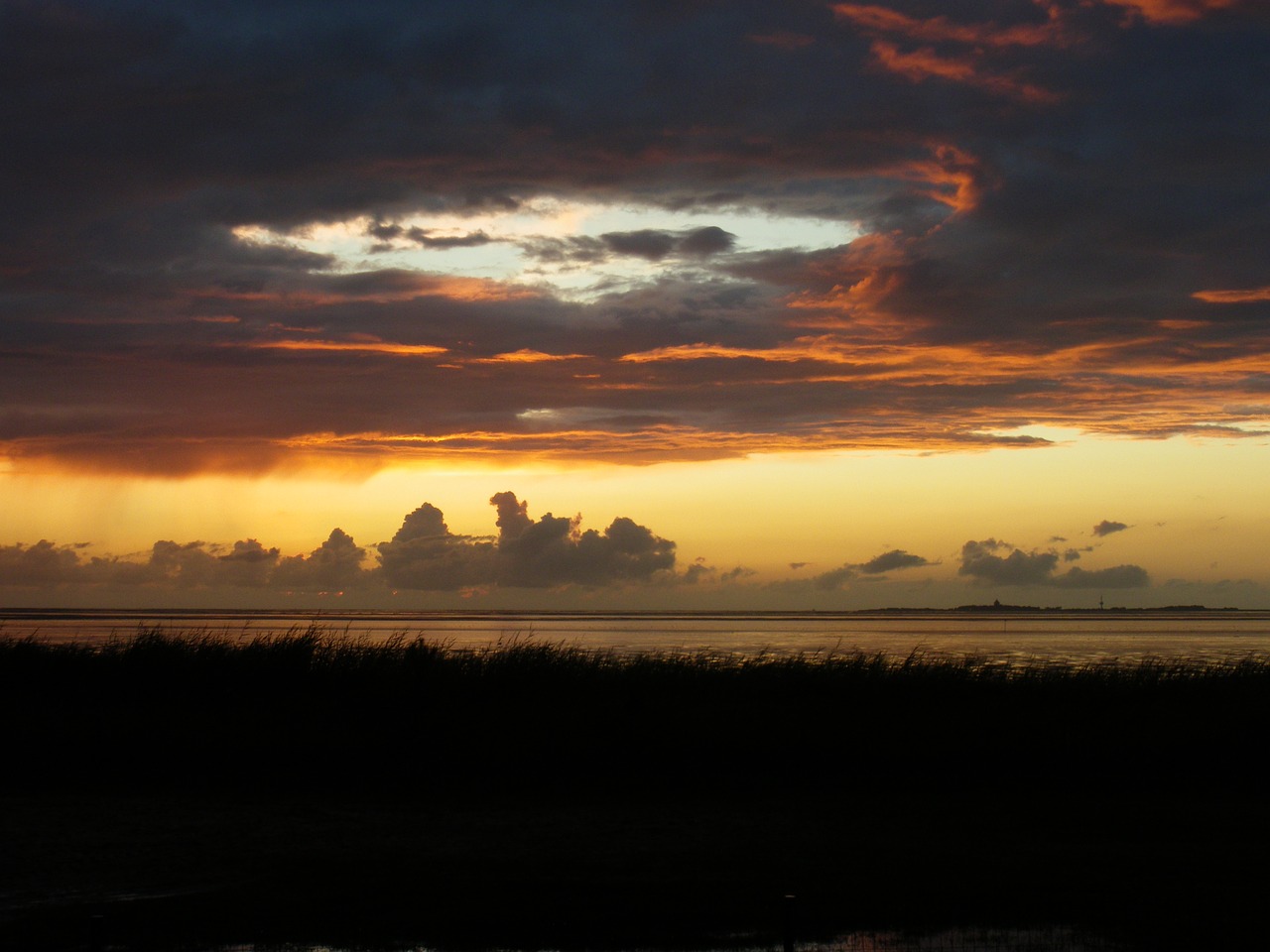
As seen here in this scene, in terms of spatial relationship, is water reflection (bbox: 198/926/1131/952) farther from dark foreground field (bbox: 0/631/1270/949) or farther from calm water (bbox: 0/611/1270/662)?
calm water (bbox: 0/611/1270/662)

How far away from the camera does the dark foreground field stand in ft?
39.9

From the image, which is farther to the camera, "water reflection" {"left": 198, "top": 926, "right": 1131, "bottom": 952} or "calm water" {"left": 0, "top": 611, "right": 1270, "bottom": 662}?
"calm water" {"left": 0, "top": 611, "right": 1270, "bottom": 662}

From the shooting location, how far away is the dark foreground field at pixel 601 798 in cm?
1217

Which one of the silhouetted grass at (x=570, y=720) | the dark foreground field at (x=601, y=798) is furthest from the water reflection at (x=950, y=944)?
the silhouetted grass at (x=570, y=720)

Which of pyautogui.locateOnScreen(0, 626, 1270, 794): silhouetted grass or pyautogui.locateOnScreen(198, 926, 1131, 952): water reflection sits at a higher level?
pyautogui.locateOnScreen(0, 626, 1270, 794): silhouetted grass

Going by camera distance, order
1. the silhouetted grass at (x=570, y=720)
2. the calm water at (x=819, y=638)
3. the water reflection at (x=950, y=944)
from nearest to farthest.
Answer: the water reflection at (x=950, y=944)
the silhouetted grass at (x=570, y=720)
the calm water at (x=819, y=638)

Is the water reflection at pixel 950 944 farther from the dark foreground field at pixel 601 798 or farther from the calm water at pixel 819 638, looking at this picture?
the calm water at pixel 819 638

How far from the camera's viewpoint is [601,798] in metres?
19.4

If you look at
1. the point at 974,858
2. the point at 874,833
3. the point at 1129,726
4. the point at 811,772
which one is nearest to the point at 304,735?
the point at 811,772

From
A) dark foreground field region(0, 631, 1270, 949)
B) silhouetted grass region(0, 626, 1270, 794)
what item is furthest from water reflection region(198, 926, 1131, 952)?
silhouetted grass region(0, 626, 1270, 794)

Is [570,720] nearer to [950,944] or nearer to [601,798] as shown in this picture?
[601,798]

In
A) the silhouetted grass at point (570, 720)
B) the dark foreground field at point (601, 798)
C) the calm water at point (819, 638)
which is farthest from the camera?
the calm water at point (819, 638)

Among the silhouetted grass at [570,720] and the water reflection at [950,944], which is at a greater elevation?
the silhouetted grass at [570,720]

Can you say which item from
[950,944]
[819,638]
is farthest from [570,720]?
[819,638]
